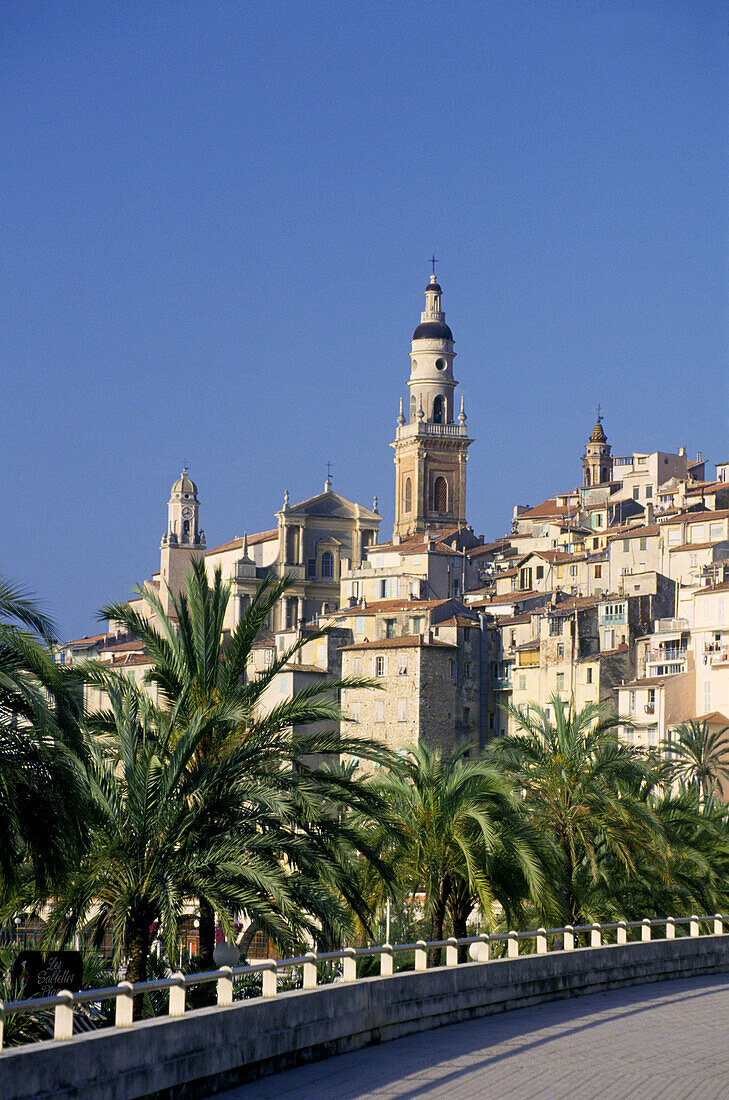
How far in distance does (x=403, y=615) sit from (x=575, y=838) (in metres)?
79.6

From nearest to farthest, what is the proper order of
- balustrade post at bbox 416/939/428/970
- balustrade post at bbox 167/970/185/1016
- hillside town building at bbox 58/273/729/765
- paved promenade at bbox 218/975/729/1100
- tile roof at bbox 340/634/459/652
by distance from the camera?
1. balustrade post at bbox 167/970/185/1016
2. paved promenade at bbox 218/975/729/1100
3. balustrade post at bbox 416/939/428/970
4. hillside town building at bbox 58/273/729/765
5. tile roof at bbox 340/634/459/652

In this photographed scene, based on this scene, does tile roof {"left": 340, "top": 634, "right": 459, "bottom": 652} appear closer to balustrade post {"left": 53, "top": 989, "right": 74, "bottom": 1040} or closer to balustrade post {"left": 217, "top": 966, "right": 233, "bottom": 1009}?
balustrade post {"left": 217, "top": 966, "right": 233, "bottom": 1009}

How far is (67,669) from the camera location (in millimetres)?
19266

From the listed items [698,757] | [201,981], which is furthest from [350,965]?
[698,757]

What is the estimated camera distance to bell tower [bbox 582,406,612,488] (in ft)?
560

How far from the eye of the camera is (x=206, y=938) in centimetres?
2206

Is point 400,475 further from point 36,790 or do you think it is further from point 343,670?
point 36,790

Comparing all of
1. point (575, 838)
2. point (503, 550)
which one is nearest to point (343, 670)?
point (503, 550)

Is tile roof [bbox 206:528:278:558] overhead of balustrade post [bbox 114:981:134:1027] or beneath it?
overhead

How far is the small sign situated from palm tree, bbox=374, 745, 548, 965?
36.0ft

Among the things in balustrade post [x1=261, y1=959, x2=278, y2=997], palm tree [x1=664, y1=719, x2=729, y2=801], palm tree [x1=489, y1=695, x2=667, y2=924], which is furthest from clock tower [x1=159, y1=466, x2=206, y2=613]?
balustrade post [x1=261, y1=959, x2=278, y2=997]

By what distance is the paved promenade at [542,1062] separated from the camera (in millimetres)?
14117

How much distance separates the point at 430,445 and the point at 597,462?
1902cm

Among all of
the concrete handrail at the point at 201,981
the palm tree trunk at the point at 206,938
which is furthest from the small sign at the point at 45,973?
the palm tree trunk at the point at 206,938
